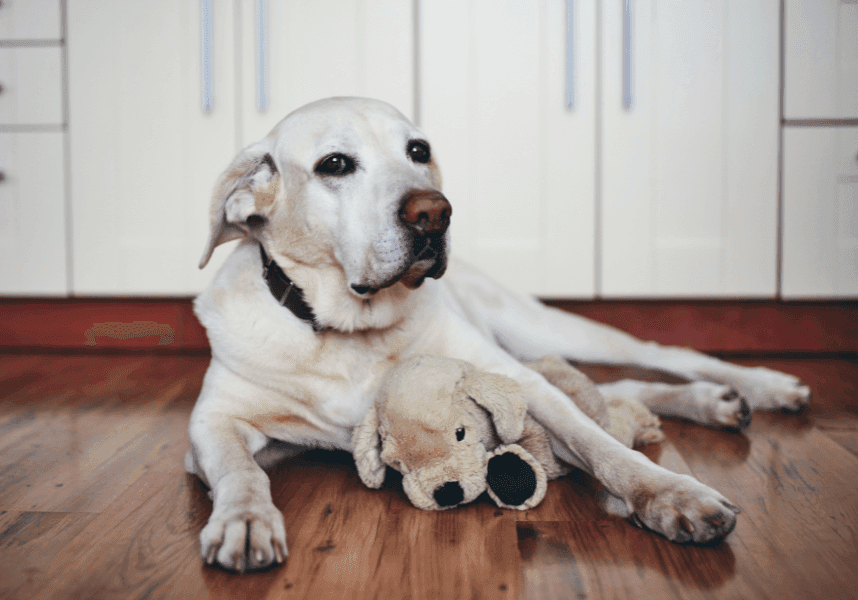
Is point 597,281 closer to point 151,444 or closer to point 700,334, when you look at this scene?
point 700,334

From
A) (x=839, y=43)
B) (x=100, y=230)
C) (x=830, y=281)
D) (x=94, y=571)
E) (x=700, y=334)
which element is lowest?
(x=94, y=571)

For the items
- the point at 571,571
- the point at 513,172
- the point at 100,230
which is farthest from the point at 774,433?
the point at 100,230

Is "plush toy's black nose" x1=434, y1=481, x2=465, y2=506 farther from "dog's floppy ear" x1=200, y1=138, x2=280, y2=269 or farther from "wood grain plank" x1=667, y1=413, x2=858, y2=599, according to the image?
"dog's floppy ear" x1=200, y1=138, x2=280, y2=269

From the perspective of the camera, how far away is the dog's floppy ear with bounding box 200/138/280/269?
1331 millimetres

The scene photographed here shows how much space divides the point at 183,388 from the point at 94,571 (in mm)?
1195

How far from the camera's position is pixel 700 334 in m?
2.51

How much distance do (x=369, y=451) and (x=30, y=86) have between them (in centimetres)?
214

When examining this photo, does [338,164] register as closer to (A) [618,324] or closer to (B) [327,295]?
(B) [327,295]

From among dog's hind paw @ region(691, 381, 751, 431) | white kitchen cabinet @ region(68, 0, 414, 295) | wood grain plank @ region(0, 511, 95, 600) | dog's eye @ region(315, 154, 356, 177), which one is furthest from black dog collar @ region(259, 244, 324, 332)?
white kitchen cabinet @ region(68, 0, 414, 295)

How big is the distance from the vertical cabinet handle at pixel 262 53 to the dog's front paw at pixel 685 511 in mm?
1969

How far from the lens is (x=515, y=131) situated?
2.41 meters

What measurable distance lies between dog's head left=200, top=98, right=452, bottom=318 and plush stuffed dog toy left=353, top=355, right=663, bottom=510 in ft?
0.64

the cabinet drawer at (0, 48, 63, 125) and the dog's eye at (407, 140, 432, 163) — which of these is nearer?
the dog's eye at (407, 140, 432, 163)

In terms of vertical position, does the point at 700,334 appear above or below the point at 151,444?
above
